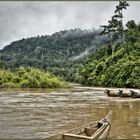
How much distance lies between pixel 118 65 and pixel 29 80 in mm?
14162

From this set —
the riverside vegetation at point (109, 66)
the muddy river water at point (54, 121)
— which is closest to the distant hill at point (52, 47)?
A: the riverside vegetation at point (109, 66)

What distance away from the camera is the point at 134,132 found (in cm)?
1377

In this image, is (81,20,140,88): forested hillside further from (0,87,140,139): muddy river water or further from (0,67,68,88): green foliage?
(0,87,140,139): muddy river water

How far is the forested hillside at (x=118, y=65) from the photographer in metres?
49.2

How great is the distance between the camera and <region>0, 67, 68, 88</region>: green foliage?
1796 inches

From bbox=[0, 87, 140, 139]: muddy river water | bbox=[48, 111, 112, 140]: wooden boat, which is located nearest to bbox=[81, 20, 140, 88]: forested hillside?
bbox=[0, 87, 140, 139]: muddy river water

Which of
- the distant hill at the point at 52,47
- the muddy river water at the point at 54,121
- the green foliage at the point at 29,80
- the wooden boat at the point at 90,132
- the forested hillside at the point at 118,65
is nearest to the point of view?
the wooden boat at the point at 90,132

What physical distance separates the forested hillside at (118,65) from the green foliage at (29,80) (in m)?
8.34

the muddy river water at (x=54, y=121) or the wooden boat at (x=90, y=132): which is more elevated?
the wooden boat at (x=90, y=132)

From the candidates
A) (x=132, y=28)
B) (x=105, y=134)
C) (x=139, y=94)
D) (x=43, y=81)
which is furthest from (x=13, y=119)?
(x=132, y=28)

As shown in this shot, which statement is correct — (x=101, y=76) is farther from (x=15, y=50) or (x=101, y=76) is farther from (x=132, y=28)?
(x=15, y=50)

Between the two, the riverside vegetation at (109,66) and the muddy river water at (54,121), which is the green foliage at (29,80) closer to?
the riverside vegetation at (109,66)

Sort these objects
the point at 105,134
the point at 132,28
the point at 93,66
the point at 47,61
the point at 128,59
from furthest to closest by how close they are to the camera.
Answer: the point at 47,61
the point at 93,66
the point at 132,28
the point at 128,59
the point at 105,134

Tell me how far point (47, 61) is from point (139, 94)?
74.7m
